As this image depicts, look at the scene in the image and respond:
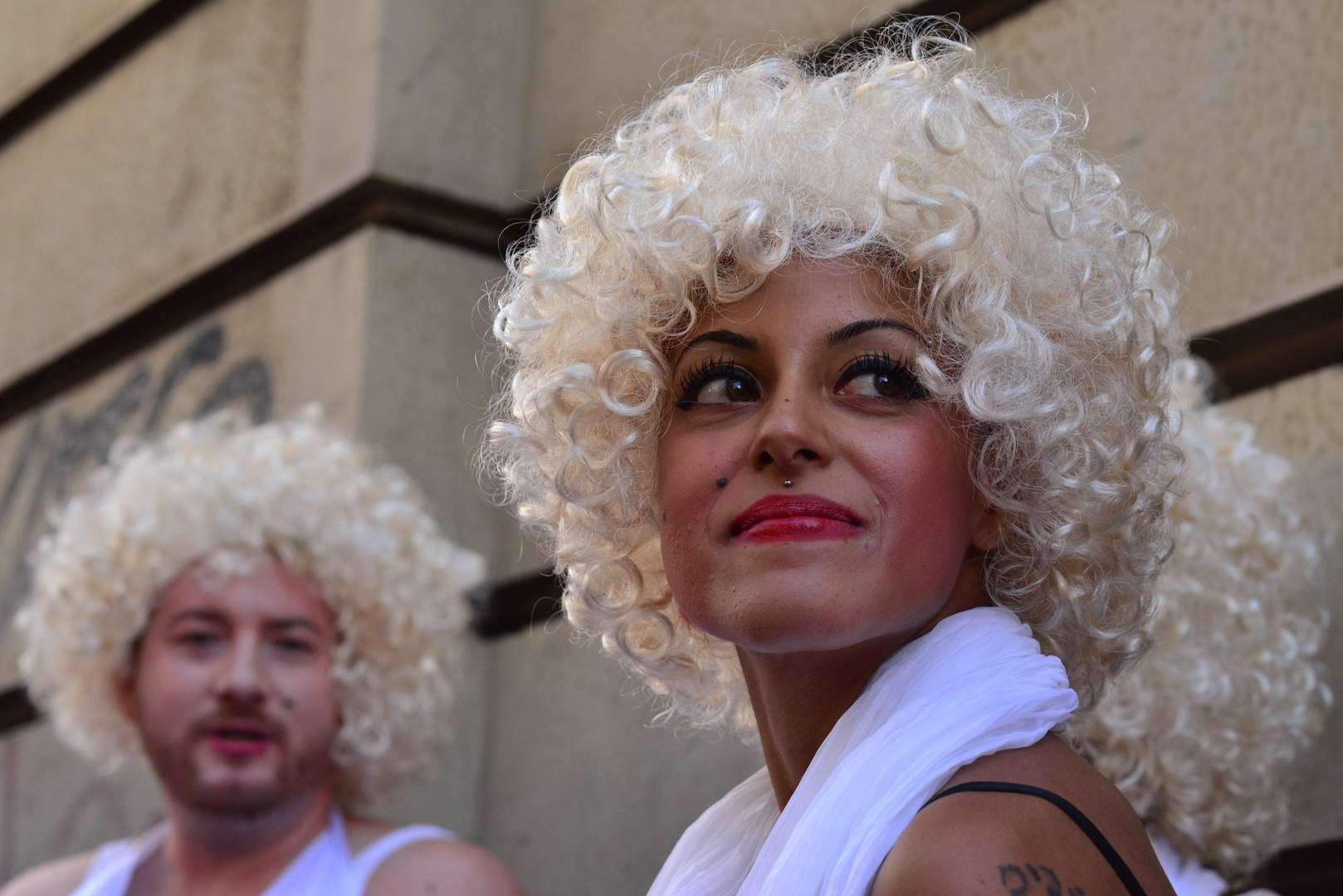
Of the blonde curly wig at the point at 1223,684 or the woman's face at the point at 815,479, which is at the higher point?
the woman's face at the point at 815,479

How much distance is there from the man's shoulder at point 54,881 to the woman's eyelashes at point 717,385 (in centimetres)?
276

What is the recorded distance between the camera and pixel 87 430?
592 cm

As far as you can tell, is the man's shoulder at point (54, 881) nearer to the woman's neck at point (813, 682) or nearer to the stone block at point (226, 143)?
the stone block at point (226, 143)

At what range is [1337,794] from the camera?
2.67 m

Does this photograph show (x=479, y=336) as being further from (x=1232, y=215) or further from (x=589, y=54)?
(x=1232, y=215)

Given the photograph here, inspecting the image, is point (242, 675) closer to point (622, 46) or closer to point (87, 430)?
point (622, 46)

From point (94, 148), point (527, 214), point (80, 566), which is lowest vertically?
point (80, 566)

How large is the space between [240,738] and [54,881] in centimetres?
88

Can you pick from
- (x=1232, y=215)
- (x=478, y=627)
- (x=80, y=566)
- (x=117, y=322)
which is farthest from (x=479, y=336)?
(x=1232, y=215)

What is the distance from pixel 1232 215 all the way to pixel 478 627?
2.60 m

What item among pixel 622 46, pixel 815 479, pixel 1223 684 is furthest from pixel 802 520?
pixel 622 46

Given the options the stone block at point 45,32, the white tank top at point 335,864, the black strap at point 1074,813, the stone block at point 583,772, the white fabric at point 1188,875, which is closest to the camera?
the black strap at point 1074,813

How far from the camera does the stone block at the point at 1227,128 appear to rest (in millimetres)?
2832

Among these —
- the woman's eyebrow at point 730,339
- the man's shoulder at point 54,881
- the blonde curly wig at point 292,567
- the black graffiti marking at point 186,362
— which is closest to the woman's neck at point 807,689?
the woman's eyebrow at point 730,339
